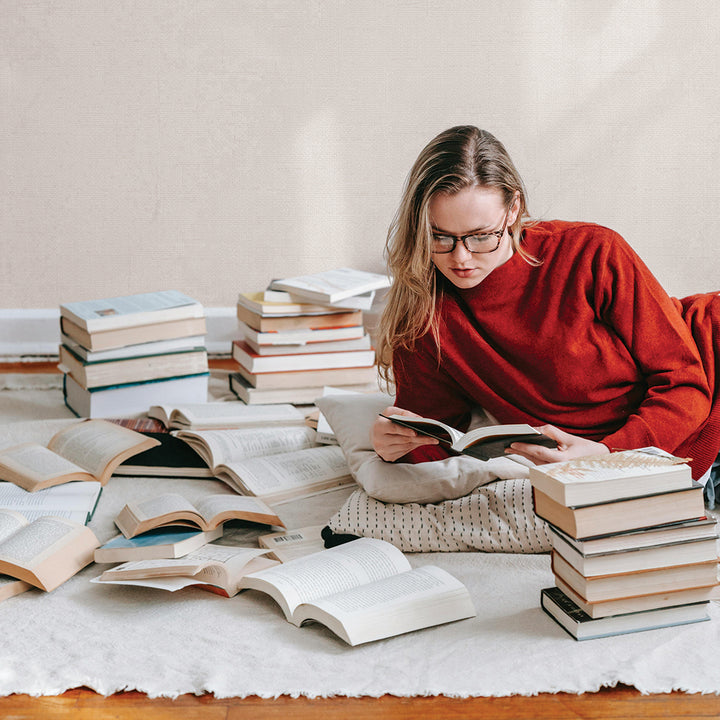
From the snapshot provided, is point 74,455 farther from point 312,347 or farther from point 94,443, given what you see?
point 312,347

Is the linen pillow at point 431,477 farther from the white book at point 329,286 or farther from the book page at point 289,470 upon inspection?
the white book at point 329,286

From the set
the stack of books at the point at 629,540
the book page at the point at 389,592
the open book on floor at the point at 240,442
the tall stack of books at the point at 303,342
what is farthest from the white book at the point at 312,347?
the stack of books at the point at 629,540

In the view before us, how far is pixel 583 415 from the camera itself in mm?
1722

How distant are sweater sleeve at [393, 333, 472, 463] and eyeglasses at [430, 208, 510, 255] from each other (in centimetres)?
24

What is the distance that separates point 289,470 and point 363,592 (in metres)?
0.69

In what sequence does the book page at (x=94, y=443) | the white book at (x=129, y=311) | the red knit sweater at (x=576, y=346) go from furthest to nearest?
1. the white book at (x=129, y=311)
2. the book page at (x=94, y=443)
3. the red knit sweater at (x=576, y=346)

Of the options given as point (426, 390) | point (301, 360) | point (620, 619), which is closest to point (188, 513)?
point (426, 390)

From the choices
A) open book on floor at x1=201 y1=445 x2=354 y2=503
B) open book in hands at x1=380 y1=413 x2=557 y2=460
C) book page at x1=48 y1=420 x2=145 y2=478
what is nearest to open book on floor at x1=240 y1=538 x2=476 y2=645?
open book in hands at x1=380 y1=413 x2=557 y2=460

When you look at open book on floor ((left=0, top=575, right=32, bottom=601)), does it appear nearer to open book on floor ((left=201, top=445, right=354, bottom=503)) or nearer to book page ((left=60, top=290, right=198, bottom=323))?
open book on floor ((left=201, top=445, right=354, bottom=503))

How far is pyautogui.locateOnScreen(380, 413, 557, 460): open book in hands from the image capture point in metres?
1.35

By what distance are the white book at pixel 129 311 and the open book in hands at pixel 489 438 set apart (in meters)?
1.28

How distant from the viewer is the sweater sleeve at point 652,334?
1616 mm

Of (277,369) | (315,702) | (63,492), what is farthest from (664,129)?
(315,702)

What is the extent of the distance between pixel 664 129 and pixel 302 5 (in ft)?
4.44
